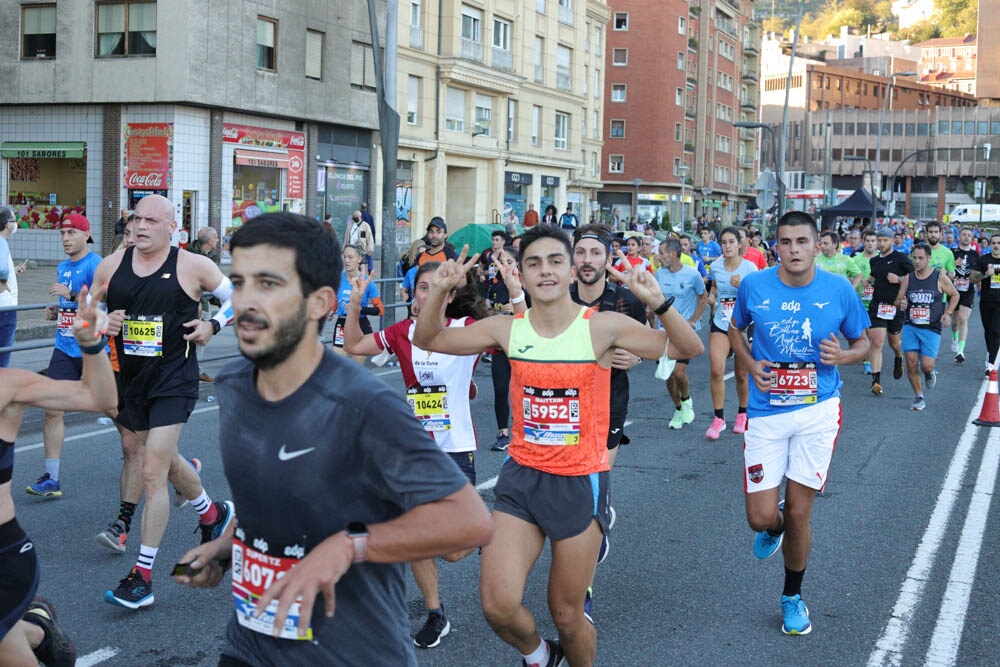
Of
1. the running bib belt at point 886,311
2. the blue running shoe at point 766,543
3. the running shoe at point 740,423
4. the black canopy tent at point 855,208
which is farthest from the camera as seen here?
the black canopy tent at point 855,208

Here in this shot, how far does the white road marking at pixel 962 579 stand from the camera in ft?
17.1

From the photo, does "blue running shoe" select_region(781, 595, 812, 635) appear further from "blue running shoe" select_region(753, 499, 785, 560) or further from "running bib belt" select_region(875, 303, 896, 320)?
"running bib belt" select_region(875, 303, 896, 320)

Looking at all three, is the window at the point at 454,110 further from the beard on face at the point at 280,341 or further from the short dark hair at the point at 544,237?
the beard on face at the point at 280,341

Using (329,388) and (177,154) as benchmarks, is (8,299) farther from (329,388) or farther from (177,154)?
(177,154)

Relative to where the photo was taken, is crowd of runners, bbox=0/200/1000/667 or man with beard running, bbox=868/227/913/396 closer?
crowd of runners, bbox=0/200/1000/667

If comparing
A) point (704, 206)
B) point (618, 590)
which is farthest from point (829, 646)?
point (704, 206)

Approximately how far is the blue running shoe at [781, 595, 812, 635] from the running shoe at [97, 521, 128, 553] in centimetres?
361

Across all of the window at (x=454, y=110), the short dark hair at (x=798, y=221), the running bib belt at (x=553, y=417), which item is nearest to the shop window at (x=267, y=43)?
the window at (x=454, y=110)

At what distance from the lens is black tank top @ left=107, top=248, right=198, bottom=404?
6.04 meters

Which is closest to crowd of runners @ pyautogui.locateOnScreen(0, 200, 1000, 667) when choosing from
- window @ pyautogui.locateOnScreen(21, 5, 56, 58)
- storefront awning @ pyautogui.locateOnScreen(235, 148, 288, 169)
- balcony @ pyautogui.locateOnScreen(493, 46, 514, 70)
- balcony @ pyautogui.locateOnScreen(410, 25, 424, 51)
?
storefront awning @ pyautogui.locateOnScreen(235, 148, 288, 169)

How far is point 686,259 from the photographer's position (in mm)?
13602

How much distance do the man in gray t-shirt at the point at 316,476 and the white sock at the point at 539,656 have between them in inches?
73.4

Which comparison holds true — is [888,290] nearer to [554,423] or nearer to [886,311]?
[886,311]

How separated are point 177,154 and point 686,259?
60.4ft
